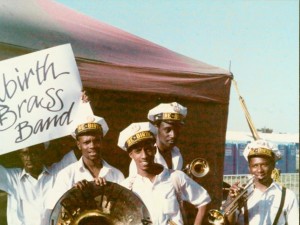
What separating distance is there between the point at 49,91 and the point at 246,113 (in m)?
1.82

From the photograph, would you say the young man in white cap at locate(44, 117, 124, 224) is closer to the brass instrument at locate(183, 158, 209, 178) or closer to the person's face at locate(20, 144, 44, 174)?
the person's face at locate(20, 144, 44, 174)

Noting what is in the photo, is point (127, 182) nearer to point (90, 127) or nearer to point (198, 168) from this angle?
point (90, 127)

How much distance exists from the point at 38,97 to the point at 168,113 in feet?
2.77

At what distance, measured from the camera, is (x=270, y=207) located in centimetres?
299

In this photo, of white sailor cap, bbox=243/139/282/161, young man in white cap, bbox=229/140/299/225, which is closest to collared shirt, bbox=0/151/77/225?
young man in white cap, bbox=229/140/299/225

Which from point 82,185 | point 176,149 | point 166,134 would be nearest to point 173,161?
point 176,149

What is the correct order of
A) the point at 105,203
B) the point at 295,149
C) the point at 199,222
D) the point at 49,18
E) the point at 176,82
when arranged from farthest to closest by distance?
the point at 295,149 → the point at 176,82 → the point at 49,18 → the point at 199,222 → the point at 105,203

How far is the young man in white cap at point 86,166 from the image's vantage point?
2670mm

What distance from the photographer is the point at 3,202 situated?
108 inches

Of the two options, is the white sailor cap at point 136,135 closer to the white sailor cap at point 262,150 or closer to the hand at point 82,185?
the hand at point 82,185

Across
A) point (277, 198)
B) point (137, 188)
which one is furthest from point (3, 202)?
point (277, 198)

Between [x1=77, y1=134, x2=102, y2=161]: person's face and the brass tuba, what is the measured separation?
21cm

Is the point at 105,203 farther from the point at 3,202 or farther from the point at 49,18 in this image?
the point at 49,18

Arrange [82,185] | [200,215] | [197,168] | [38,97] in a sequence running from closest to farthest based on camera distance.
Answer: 1. [82,185]
2. [38,97]
3. [200,215]
4. [197,168]
